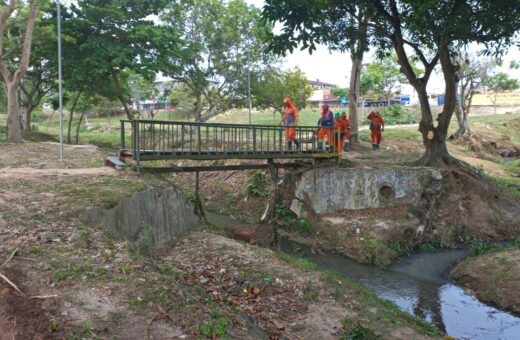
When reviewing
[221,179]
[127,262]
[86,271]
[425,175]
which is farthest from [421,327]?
[221,179]

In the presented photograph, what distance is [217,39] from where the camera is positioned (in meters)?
27.7

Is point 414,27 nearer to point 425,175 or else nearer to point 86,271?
point 425,175

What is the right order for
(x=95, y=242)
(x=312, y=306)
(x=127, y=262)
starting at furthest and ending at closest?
(x=312, y=306), (x=95, y=242), (x=127, y=262)

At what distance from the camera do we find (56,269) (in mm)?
6016

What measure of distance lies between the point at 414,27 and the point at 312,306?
954cm

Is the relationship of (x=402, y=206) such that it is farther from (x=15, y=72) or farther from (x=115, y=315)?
(x=15, y=72)

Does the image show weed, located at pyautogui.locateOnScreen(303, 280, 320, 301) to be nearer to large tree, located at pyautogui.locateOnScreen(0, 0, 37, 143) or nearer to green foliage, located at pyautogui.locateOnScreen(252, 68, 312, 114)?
large tree, located at pyautogui.locateOnScreen(0, 0, 37, 143)

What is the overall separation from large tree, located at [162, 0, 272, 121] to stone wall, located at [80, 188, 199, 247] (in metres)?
15.6

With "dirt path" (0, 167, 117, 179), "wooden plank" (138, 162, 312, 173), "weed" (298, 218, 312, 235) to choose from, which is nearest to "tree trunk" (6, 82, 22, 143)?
"dirt path" (0, 167, 117, 179)

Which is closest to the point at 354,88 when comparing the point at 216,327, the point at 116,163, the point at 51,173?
the point at 116,163

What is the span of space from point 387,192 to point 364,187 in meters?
0.92

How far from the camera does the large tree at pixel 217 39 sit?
27.3m

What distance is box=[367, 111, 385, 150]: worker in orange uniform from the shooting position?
19.9m

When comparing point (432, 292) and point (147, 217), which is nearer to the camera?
point (147, 217)
